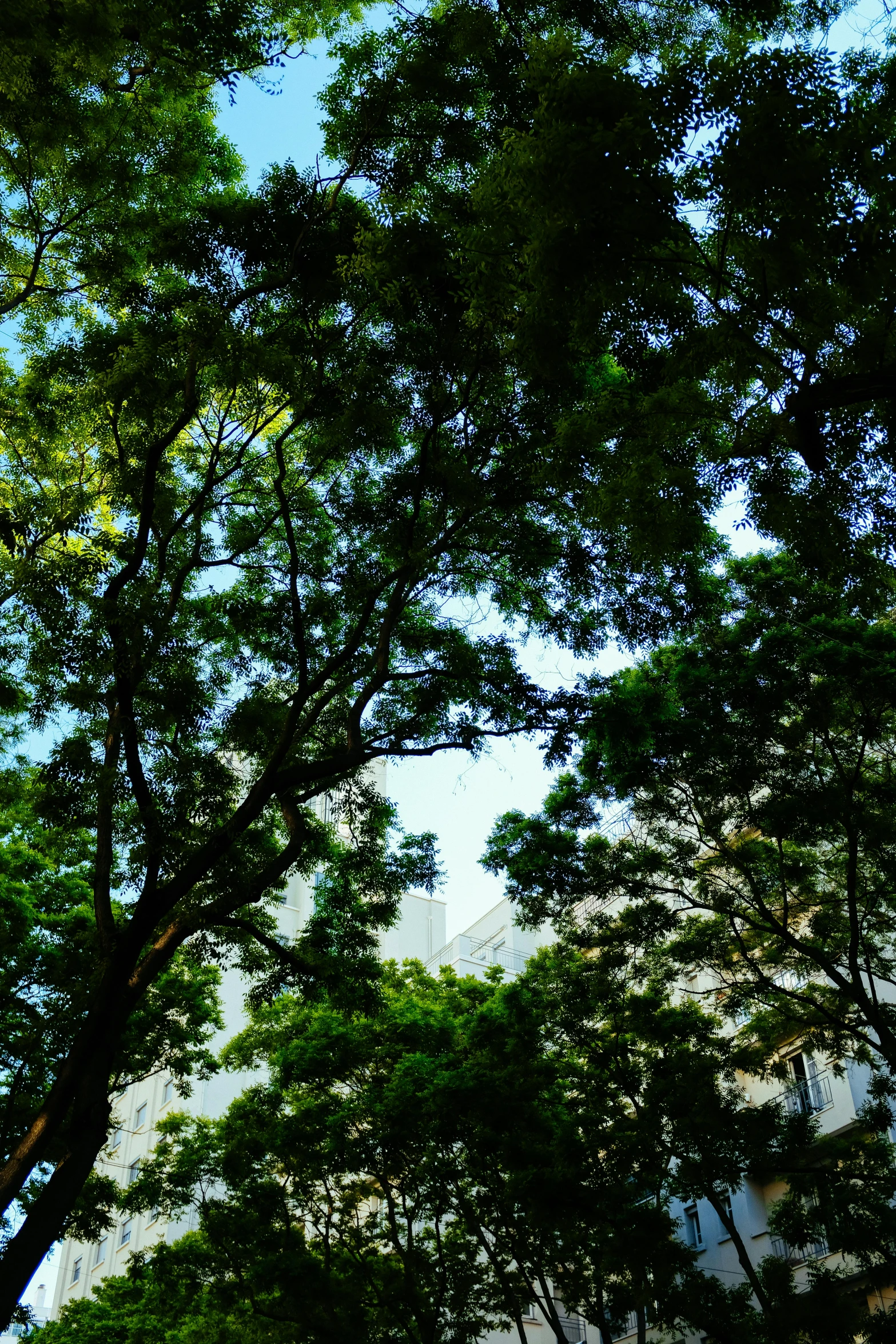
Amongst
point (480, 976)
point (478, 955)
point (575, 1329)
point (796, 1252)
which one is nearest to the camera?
point (796, 1252)


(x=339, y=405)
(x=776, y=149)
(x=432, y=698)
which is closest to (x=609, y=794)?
(x=432, y=698)

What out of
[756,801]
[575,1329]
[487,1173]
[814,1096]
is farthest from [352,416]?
[575,1329]

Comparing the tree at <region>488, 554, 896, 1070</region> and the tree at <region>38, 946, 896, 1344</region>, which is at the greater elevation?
the tree at <region>488, 554, 896, 1070</region>

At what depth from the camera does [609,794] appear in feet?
38.9

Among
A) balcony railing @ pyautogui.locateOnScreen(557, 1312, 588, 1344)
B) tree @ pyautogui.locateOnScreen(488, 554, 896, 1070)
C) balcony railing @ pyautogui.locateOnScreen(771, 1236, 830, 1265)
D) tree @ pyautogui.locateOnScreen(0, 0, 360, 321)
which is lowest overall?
balcony railing @ pyautogui.locateOnScreen(557, 1312, 588, 1344)

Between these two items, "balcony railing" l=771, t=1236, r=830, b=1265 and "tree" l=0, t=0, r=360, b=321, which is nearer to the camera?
"tree" l=0, t=0, r=360, b=321

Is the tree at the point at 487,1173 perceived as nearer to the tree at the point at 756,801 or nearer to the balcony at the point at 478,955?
the tree at the point at 756,801

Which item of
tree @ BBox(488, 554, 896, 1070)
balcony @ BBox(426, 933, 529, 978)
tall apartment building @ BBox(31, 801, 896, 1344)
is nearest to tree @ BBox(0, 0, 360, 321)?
tree @ BBox(488, 554, 896, 1070)

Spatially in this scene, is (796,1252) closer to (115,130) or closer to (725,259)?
(725,259)

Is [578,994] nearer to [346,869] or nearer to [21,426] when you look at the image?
[346,869]

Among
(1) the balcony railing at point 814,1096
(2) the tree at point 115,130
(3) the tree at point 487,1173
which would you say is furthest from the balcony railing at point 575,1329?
(2) the tree at point 115,130


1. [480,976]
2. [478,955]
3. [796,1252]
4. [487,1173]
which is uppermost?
[478,955]

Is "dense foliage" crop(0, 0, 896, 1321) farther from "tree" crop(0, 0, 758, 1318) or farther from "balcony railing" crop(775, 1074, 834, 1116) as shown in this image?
"balcony railing" crop(775, 1074, 834, 1116)

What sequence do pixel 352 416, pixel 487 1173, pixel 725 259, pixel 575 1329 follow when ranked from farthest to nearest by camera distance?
1. pixel 575 1329
2. pixel 487 1173
3. pixel 352 416
4. pixel 725 259
